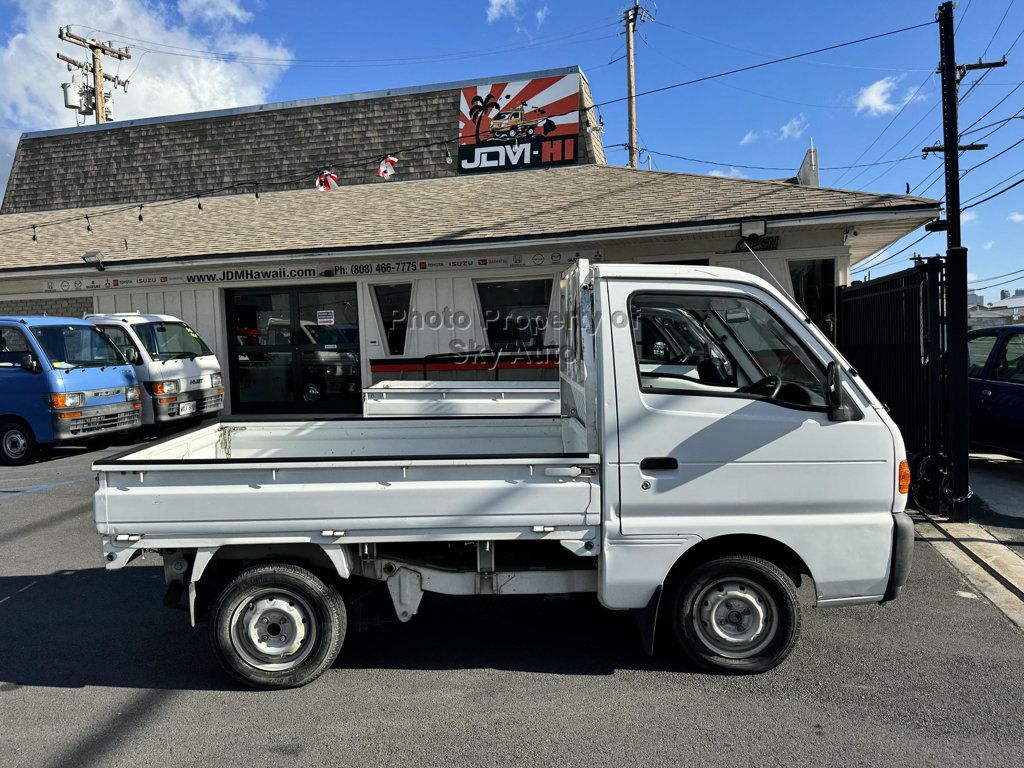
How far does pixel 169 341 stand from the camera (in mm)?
12367

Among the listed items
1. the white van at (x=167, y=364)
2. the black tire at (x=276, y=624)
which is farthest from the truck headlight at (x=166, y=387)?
the black tire at (x=276, y=624)

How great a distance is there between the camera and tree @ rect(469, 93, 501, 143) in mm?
14484

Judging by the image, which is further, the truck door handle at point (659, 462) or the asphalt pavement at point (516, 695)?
the truck door handle at point (659, 462)

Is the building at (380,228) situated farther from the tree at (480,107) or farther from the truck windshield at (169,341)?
the truck windshield at (169,341)

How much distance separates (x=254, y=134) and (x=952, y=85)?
13029 mm

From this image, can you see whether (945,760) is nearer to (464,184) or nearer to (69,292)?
(464,184)

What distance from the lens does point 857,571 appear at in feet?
12.2

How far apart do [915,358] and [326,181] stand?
11983 mm

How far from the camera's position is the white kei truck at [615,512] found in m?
3.59

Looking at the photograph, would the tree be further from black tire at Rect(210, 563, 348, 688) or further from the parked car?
black tire at Rect(210, 563, 348, 688)

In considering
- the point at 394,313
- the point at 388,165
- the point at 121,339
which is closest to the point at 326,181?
the point at 388,165

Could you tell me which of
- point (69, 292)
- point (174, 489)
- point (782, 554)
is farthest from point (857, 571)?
point (69, 292)

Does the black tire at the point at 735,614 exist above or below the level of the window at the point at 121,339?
below

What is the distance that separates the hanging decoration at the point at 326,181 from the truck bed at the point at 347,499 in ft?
41.5
